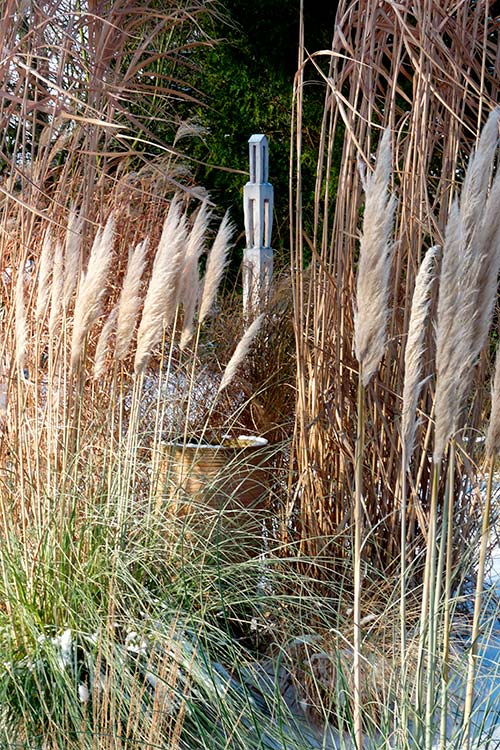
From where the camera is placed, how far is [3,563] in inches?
85.3

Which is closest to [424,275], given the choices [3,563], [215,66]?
[3,563]

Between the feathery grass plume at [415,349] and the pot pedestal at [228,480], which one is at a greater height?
the feathery grass plume at [415,349]

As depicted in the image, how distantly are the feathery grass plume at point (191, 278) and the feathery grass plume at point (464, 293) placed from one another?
1.32 meters

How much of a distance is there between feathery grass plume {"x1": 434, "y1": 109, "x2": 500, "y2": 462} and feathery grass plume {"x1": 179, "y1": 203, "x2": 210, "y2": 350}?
4.32 feet

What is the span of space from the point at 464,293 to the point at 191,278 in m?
1.40

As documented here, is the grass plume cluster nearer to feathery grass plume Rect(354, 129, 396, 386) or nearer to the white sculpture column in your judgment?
feathery grass plume Rect(354, 129, 396, 386)

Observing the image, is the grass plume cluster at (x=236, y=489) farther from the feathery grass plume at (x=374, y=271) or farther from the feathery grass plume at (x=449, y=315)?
the feathery grass plume at (x=449, y=315)

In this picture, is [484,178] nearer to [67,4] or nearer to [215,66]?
[67,4]

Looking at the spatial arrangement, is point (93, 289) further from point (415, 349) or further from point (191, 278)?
point (415, 349)

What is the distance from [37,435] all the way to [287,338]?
1508 mm

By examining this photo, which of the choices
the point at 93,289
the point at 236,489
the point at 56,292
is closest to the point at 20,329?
the point at 56,292

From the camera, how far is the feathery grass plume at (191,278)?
8.07 ft

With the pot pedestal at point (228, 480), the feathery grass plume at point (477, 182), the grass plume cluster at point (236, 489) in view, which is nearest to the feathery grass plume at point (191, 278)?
the grass plume cluster at point (236, 489)

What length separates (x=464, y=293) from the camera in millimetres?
1168
